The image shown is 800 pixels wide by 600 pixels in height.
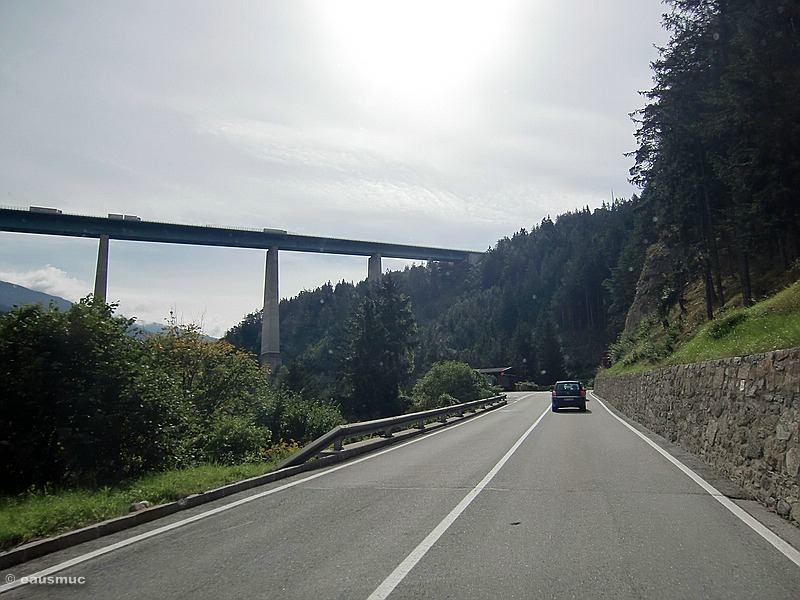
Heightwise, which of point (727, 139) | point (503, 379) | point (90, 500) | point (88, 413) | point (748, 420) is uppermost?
point (727, 139)

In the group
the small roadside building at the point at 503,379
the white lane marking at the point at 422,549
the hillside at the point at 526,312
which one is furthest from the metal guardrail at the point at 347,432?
the small roadside building at the point at 503,379

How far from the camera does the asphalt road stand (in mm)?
4938

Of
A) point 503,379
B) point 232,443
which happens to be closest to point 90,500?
point 232,443

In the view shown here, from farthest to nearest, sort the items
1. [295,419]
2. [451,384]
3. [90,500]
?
[451,384]
[295,419]
[90,500]

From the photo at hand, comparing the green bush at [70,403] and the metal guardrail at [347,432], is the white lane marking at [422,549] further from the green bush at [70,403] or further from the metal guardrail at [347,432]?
the green bush at [70,403]

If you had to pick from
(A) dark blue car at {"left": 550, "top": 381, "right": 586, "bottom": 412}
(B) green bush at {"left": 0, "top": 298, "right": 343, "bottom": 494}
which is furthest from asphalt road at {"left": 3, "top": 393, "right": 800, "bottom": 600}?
(A) dark blue car at {"left": 550, "top": 381, "right": 586, "bottom": 412}

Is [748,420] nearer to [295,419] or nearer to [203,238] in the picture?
[295,419]

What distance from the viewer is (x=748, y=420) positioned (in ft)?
30.1

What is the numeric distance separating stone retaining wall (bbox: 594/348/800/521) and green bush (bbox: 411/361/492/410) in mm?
33871

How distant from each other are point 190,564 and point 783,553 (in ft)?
18.9

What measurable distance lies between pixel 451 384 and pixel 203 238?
33586mm

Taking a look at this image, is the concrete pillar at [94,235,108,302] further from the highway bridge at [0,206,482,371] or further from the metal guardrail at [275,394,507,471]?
the metal guardrail at [275,394,507,471]

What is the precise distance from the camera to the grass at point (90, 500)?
6.53 meters

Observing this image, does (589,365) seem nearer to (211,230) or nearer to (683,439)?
(211,230)
